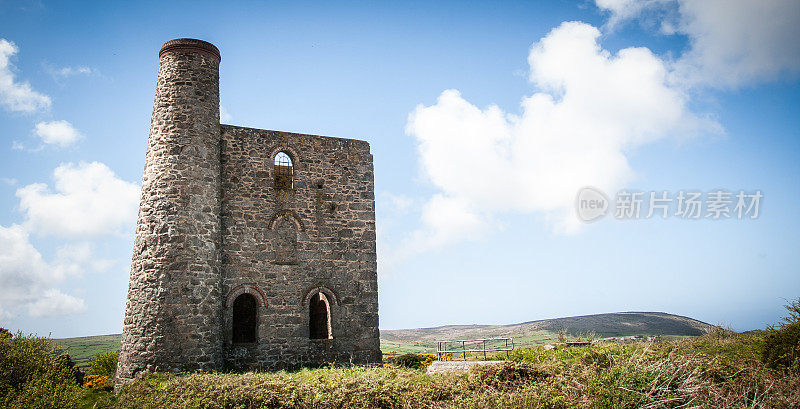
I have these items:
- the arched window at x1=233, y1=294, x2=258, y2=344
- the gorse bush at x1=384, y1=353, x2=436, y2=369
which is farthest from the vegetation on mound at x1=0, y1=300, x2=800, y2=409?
the gorse bush at x1=384, y1=353, x2=436, y2=369

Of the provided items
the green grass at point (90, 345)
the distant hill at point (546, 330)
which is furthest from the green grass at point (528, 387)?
the green grass at point (90, 345)

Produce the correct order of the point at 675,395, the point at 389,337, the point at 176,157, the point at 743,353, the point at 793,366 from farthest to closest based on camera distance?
the point at 389,337, the point at 176,157, the point at 743,353, the point at 793,366, the point at 675,395

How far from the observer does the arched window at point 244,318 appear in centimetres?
1605

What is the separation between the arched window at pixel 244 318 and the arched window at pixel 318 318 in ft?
6.24

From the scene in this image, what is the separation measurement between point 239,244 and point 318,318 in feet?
12.2

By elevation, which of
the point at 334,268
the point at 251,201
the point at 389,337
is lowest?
the point at 389,337

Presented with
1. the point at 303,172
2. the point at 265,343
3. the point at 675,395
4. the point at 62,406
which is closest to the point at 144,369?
the point at 62,406

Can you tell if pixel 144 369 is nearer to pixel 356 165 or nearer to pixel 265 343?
pixel 265 343

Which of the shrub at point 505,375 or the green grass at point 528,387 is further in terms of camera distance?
the shrub at point 505,375

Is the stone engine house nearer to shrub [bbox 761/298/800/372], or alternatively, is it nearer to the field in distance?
shrub [bbox 761/298/800/372]

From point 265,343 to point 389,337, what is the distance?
35.5 meters

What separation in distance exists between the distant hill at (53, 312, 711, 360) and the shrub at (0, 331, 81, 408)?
28.7m

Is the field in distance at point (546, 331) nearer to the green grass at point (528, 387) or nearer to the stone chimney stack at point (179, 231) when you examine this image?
the stone chimney stack at point (179, 231)

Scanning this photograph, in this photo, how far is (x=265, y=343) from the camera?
15.4 metres
